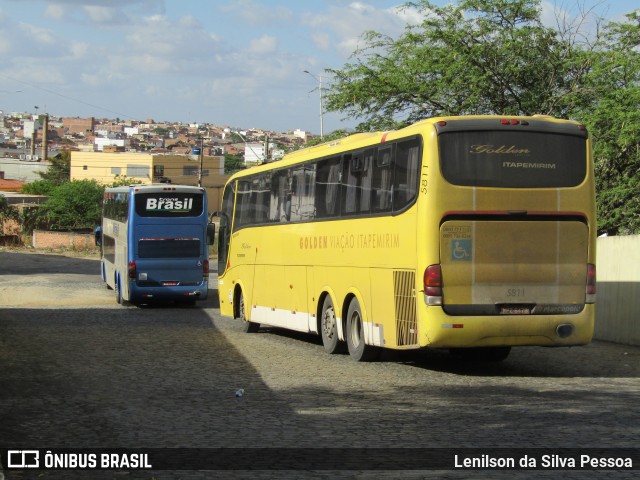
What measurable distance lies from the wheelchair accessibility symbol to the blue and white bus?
19.3 meters

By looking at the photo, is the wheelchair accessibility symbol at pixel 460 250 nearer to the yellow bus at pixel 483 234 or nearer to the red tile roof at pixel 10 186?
the yellow bus at pixel 483 234

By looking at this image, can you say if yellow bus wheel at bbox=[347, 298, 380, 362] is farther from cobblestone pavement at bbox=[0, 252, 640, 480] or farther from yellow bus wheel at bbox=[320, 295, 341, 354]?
yellow bus wheel at bbox=[320, 295, 341, 354]

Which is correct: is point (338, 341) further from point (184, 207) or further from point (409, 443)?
point (184, 207)

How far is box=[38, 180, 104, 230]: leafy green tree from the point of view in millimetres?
85188

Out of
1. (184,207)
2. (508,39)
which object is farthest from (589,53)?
(184,207)

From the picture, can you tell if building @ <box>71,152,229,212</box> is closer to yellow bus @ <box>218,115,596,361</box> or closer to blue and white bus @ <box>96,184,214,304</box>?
blue and white bus @ <box>96,184,214,304</box>

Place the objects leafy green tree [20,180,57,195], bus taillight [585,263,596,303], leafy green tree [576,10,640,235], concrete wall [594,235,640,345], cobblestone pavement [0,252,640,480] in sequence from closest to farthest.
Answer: cobblestone pavement [0,252,640,480] → bus taillight [585,263,596,303] → concrete wall [594,235,640,345] → leafy green tree [576,10,640,235] → leafy green tree [20,180,57,195]

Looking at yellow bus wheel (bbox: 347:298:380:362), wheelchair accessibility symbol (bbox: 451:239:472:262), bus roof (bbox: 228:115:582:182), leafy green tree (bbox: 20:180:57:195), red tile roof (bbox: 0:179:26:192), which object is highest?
red tile roof (bbox: 0:179:26:192)

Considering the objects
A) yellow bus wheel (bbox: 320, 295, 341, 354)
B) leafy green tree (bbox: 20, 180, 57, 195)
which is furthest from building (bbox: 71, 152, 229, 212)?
yellow bus wheel (bbox: 320, 295, 341, 354)

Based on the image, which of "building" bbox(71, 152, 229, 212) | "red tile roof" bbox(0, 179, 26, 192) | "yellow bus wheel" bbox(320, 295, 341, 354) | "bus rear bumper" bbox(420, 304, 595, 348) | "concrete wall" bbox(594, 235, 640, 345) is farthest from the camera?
"building" bbox(71, 152, 229, 212)

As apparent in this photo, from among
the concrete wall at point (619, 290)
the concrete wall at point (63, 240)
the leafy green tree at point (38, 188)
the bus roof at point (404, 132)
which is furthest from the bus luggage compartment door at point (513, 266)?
the leafy green tree at point (38, 188)

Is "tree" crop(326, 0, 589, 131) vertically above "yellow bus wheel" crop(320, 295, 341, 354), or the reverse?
"tree" crop(326, 0, 589, 131)

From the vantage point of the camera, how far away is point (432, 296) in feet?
48.2

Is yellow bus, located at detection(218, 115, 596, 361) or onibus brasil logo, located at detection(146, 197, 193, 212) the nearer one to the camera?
yellow bus, located at detection(218, 115, 596, 361)
